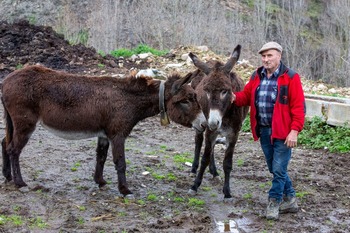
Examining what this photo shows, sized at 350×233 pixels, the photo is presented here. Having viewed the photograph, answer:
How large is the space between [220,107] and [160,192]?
1488 mm

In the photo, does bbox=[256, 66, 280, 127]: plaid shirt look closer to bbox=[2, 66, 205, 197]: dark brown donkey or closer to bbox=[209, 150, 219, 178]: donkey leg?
bbox=[2, 66, 205, 197]: dark brown donkey

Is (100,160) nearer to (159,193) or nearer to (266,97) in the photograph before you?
→ (159,193)

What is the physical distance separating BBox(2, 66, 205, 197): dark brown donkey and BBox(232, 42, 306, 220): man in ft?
2.86

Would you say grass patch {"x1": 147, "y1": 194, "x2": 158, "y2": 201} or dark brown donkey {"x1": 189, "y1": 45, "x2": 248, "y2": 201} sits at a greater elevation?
dark brown donkey {"x1": 189, "y1": 45, "x2": 248, "y2": 201}

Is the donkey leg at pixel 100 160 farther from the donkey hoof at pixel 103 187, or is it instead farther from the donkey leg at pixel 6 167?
the donkey leg at pixel 6 167

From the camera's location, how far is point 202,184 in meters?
7.34

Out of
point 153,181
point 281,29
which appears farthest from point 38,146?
point 281,29

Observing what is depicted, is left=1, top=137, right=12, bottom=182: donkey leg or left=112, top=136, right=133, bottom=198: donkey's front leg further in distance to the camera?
left=1, top=137, right=12, bottom=182: donkey leg

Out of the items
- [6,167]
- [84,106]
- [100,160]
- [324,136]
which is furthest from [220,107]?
[324,136]

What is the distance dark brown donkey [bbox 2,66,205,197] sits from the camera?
20.9 feet

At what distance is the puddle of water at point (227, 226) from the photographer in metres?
5.57

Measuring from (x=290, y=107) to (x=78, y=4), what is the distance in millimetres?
36466

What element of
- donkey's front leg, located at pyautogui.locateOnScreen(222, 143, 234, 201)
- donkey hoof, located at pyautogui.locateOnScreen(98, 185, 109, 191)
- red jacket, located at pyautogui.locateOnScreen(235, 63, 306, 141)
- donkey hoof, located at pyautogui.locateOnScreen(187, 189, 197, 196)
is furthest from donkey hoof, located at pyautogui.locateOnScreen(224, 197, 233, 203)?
donkey hoof, located at pyautogui.locateOnScreen(98, 185, 109, 191)

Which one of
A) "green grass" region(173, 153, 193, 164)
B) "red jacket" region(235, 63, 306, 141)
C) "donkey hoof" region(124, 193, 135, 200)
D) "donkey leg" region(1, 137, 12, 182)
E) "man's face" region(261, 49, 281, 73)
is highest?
"man's face" region(261, 49, 281, 73)
